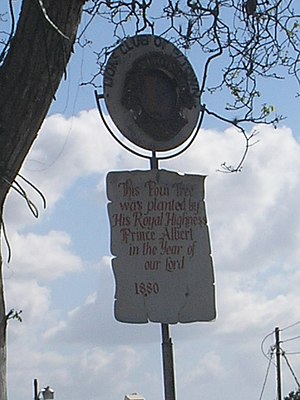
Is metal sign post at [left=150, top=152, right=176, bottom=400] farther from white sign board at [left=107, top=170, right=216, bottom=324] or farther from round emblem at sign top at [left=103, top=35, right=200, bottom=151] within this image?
round emblem at sign top at [left=103, top=35, right=200, bottom=151]

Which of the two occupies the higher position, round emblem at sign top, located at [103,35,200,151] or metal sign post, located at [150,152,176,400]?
round emblem at sign top, located at [103,35,200,151]

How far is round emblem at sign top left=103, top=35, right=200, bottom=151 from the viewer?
6152 millimetres

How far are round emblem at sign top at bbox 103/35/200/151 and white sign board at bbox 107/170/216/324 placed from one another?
0.43m

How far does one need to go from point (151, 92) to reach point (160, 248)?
3.38ft

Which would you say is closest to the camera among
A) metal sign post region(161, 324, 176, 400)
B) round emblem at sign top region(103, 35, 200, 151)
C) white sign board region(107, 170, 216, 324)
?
white sign board region(107, 170, 216, 324)

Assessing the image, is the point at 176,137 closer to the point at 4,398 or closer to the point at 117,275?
the point at 117,275

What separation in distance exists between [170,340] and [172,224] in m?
0.66

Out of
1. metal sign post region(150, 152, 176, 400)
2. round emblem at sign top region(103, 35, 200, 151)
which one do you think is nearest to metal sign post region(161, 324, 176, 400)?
metal sign post region(150, 152, 176, 400)

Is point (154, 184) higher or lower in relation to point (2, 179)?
higher

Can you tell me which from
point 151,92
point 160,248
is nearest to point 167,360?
point 160,248

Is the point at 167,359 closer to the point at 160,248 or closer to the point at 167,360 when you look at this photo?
the point at 167,360

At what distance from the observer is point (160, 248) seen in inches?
224

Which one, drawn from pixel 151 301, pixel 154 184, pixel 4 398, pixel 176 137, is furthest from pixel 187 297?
pixel 4 398

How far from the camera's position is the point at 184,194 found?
19.2ft
